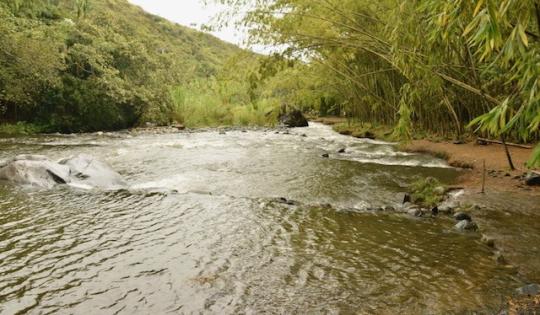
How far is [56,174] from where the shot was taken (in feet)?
32.1

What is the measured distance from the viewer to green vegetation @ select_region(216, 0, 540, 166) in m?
3.23

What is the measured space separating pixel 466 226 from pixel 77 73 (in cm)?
2402

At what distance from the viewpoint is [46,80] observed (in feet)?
70.8

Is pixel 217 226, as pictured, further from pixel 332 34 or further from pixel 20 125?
pixel 20 125

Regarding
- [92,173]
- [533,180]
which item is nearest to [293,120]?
[92,173]

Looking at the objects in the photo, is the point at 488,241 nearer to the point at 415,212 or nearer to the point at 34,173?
the point at 415,212

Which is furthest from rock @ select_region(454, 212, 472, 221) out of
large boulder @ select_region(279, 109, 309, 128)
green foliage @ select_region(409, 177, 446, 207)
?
large boulder @ select_region(279, 109, 309, 128)

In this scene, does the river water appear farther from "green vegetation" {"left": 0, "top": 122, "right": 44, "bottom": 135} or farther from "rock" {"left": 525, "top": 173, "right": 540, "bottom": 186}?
"green vegetation" {"left": 0, "top": 122, "right": 44, "bottom": 135}

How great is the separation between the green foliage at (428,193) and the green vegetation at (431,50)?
1251 millimetres

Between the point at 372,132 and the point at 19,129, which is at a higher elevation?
the point at 372,132

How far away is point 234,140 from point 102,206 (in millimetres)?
13423

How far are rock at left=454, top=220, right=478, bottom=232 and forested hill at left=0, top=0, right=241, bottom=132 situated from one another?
2074 centimetres

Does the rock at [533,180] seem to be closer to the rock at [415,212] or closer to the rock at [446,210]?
the rock at [446,210]

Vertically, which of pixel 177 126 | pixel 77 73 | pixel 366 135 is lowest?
pixel 177 126
